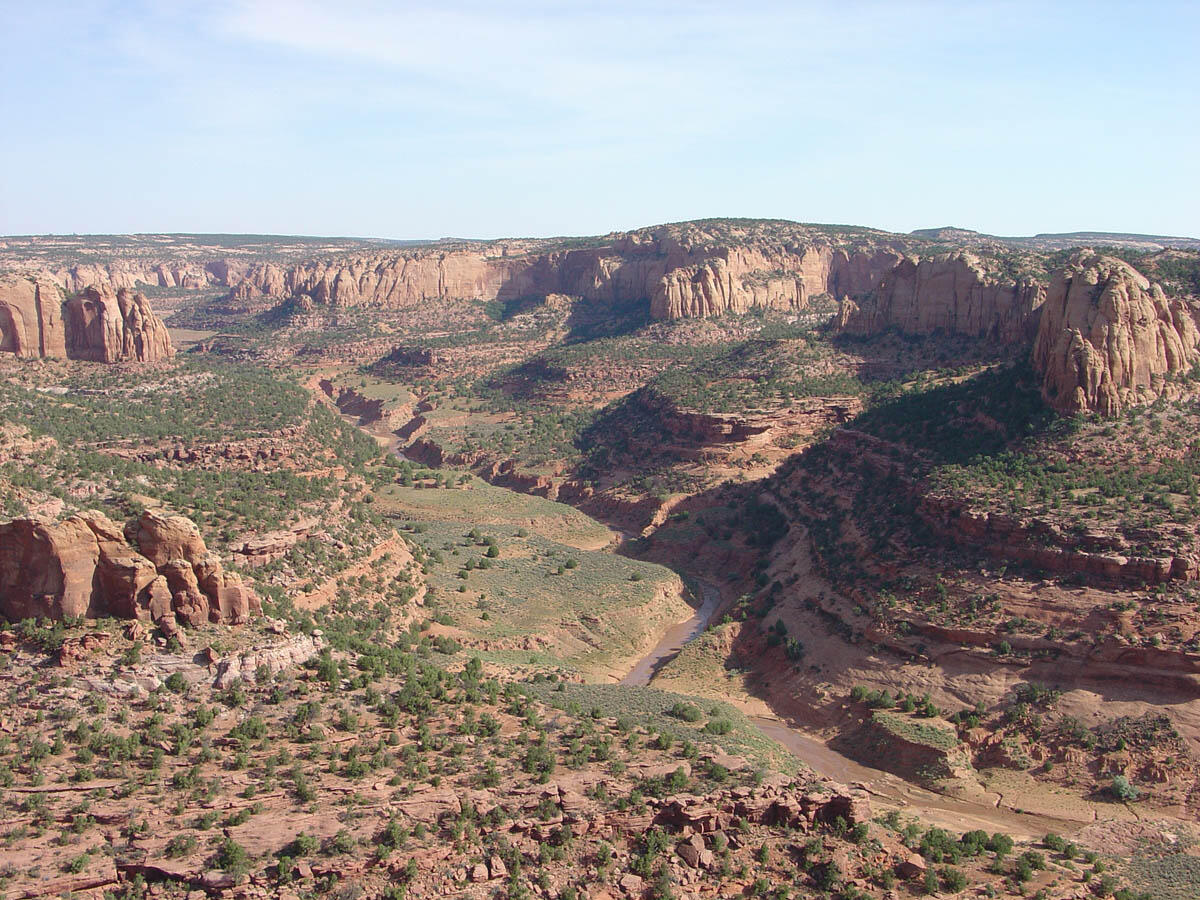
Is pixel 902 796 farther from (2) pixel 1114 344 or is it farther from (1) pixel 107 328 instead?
(1) pixel 107 328

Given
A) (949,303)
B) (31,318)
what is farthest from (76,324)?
(949,303)

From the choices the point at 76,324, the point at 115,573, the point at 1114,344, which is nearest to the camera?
the point at 115,573

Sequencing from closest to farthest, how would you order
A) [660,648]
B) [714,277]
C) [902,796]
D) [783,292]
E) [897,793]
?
[902,796] → [897,793] → [660,648] → [714,277] → [783,292]

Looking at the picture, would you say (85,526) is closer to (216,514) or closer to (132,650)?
(132,650)

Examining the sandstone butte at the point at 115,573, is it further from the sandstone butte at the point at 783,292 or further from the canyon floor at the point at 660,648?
the sandstone butte at the point at 783,292

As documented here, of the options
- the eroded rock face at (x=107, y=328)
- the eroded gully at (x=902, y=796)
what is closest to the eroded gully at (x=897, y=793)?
the eroded gully at (x=902, y=796)

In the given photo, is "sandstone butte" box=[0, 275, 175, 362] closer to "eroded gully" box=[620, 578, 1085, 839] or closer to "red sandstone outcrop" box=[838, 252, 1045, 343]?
"eroded gully" box=[620, 578, 1085, 839]

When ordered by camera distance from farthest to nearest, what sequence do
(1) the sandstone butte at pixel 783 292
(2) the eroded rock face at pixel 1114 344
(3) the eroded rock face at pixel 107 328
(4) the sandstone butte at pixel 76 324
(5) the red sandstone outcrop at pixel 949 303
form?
(3) the eroded rock face at pixel 107 328 < (5) the red sandstone outcrop at pixel 949 303 < (4) the sandstone butte at pixel 76 324 < (1) the sandstone butte at pixel 783 292 < (2) the eroded rock face at pixel 1114 344
